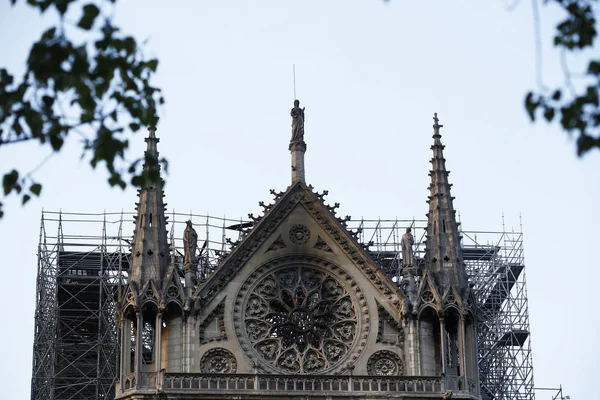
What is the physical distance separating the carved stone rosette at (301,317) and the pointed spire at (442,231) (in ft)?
8.03

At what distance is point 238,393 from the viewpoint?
39156 millimetres

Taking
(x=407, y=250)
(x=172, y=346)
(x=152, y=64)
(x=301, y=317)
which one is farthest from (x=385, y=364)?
(x=152, y=64)

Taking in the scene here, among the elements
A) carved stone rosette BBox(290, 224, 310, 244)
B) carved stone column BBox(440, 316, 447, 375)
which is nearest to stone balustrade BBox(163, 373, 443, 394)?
carved stone column BBox(440, 316, 447, 375)

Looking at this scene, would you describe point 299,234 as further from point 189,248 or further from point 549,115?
point 549,115

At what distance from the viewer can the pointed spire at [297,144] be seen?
141 ft

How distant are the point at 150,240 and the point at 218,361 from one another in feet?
13.4

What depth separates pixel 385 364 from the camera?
41.0 metres

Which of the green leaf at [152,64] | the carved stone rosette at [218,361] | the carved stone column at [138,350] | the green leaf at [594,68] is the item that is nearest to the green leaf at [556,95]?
the green leaf at [594,68]

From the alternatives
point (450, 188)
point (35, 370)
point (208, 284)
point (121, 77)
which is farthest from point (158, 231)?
point (121, 77)

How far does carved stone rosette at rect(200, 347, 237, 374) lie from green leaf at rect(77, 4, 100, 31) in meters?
25.1

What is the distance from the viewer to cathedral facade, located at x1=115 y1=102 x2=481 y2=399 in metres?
39.8

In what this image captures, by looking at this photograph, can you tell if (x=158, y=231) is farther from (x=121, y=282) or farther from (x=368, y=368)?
(x=121, y=282)

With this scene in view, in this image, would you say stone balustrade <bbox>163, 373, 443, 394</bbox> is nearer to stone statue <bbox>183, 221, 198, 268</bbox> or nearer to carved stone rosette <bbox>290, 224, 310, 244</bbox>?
stone statue <bbox>183, 221, 198, 268</bbox>

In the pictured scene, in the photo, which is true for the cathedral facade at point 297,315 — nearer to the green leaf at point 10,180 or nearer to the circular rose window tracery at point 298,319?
the circular rose window tracery at point 298,319
